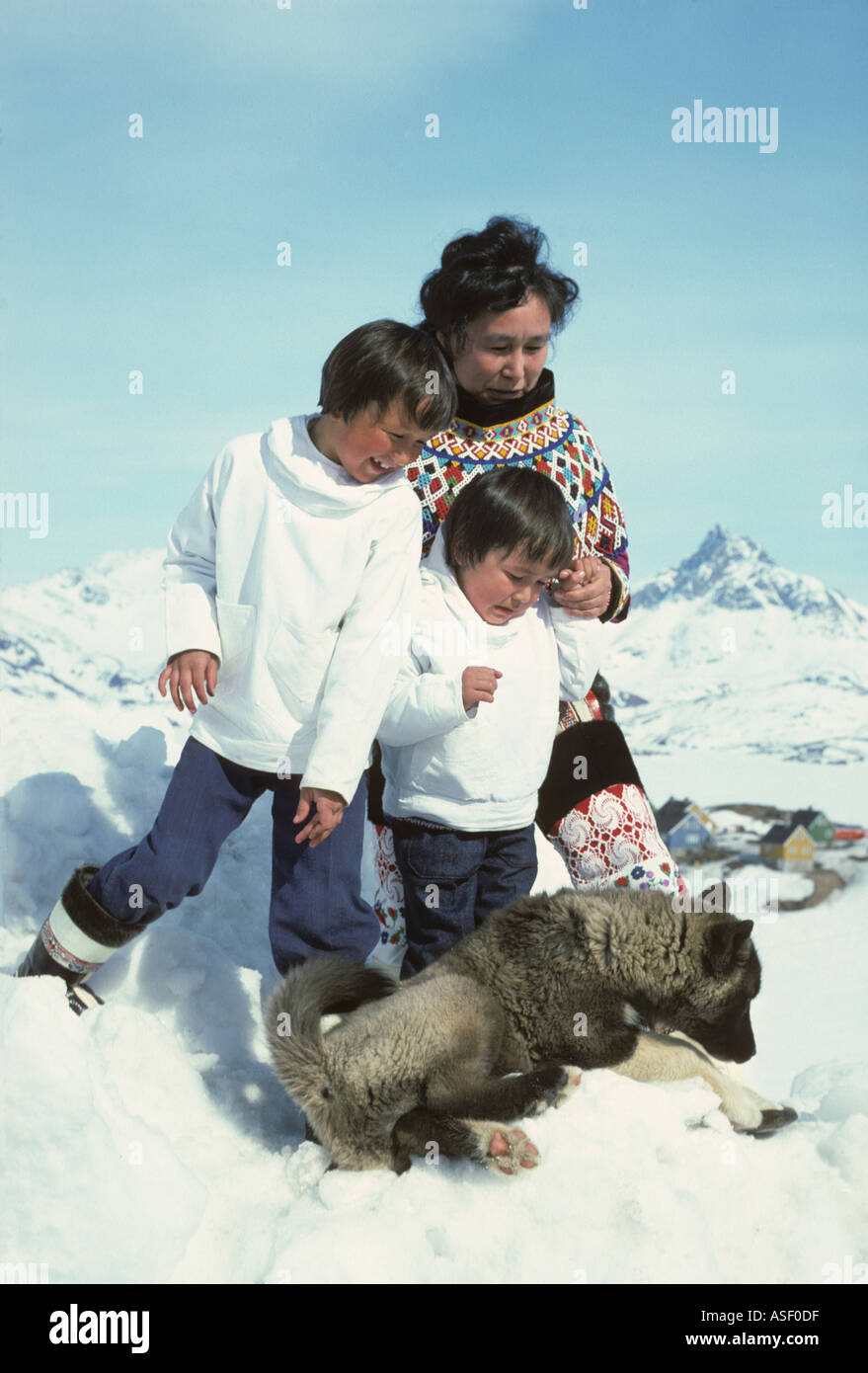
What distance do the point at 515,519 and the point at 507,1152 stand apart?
72.1 inches

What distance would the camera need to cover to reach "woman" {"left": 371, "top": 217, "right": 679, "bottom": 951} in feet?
12.4

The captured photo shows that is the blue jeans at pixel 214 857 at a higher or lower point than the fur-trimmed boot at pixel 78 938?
higher

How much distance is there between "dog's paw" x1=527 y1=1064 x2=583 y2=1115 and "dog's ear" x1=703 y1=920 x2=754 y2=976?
52cm

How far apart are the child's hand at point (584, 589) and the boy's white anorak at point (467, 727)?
149 mm

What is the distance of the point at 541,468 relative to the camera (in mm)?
3924

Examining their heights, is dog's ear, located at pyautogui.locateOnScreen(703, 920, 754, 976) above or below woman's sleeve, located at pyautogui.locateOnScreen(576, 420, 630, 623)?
below

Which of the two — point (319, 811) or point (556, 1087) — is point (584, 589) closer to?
point (319, 811)

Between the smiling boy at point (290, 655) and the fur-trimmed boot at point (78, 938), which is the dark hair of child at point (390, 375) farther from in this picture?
the fur-trimmed boot at point (78, 938)

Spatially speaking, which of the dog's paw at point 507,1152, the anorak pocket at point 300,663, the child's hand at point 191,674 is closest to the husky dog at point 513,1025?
the dog's paw at point 507,1152

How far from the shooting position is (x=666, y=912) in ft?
10.7

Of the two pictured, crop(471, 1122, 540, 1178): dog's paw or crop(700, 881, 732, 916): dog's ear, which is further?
A: crop(700, 881, 732, 916): dog's ear

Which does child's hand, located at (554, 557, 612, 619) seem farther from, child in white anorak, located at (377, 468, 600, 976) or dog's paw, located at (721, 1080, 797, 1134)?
dog's paw, located at (721, 1080, 797, 1134)

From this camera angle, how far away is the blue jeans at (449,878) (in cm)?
359

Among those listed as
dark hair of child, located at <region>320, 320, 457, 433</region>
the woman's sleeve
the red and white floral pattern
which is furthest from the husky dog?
dark hair of child, located at <region>320, 320, 457, 433</region>
